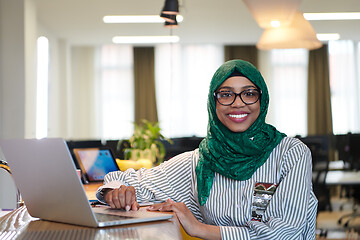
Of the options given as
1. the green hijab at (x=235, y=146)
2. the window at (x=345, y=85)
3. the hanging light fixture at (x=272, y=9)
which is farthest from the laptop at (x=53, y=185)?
the window at (x=345, y=85)

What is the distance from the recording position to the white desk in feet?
19.6

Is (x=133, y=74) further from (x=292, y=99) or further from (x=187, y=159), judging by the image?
(x=187, y=159)

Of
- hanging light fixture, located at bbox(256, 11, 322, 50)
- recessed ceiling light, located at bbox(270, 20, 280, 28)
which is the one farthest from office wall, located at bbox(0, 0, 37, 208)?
recessed ceiling light, located at bbox(270, 20, 280, 28)

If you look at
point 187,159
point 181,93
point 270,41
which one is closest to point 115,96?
point 181,93

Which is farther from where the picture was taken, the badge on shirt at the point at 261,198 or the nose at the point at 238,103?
the nose at the point at 238,103

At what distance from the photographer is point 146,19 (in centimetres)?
867

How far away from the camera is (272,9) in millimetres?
4320

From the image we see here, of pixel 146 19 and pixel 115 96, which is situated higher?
pixel 146 19

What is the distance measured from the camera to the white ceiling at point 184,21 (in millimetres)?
7879

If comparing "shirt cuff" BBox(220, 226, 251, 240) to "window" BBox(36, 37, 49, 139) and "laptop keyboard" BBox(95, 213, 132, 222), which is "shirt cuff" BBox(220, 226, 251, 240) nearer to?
"laptop keyboard" BBox(95, 213, 132, 222)

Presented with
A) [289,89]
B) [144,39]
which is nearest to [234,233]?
[144,39]

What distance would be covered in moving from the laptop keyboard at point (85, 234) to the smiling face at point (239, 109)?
67cm

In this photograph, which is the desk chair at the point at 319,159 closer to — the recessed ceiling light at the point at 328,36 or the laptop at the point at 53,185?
the recessed ceiling light at the point at 328,36

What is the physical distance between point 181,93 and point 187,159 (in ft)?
32.3
